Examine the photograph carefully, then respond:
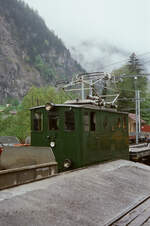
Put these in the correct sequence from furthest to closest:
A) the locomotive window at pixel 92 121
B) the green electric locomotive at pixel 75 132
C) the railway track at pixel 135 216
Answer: the locomotive window at pixel 92 121 < the green electric locomotive at pixel 75 132 < the railway track at pixel 135 216

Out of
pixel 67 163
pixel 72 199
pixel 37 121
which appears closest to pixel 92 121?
pixel 67 163

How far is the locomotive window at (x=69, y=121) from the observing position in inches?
424

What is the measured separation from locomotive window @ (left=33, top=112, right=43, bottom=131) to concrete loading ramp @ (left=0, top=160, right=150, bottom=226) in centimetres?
370

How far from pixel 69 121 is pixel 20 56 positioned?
162m

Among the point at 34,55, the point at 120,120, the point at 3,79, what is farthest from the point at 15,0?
the point at 120,120

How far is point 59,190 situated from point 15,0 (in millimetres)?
211534

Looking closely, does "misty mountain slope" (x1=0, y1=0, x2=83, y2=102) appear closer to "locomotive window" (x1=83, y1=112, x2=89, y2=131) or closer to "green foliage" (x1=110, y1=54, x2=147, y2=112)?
"green foliage" (x1=110, y1=54, x2=147, y2=112)

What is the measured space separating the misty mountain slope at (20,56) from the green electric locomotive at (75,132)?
11720 centimetres

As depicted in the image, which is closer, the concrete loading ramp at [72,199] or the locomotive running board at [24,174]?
the concrete loading ramp at [72,199]

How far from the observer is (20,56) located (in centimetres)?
16488

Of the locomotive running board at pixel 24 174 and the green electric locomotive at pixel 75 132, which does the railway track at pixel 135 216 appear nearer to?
the locomotive running board at pixel 24 174

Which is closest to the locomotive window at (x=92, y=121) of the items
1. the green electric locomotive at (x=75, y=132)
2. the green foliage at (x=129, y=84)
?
the green electric locomotive at (x=75, y=132)

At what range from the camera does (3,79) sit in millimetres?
127625

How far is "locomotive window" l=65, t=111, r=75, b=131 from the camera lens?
35.3ft
